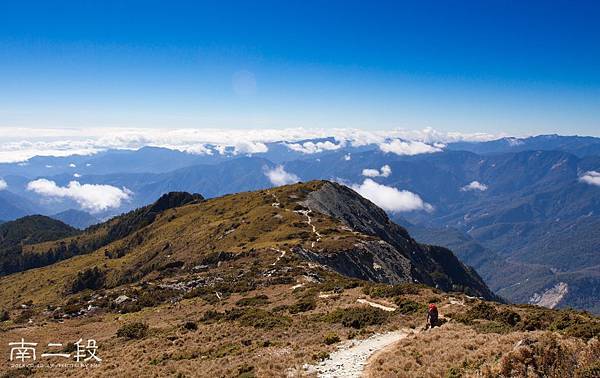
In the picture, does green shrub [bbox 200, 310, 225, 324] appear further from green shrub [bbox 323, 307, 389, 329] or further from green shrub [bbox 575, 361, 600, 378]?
green shrub [bbox 575, 361, 600, 378]

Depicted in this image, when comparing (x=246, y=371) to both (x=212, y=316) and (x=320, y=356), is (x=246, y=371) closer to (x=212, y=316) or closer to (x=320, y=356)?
(x=320, y=356)

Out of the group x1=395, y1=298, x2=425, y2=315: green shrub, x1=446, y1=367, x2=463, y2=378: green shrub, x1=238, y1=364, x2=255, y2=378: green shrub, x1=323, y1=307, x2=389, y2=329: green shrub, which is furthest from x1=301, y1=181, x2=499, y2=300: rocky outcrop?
x1=446, y1=367, x2=463, y2=378: green shrub

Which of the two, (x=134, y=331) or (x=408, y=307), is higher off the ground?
(x=408, y=307)

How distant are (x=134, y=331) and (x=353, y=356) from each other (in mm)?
26938

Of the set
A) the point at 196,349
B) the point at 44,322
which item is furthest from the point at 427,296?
the point at 44,322

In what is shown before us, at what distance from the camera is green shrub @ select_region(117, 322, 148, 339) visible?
4438 cm

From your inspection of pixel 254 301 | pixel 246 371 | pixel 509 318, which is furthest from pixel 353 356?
pixel 254 301

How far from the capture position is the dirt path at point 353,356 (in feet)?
81.4

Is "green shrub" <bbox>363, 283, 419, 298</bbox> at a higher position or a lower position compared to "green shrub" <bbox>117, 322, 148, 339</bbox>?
higher

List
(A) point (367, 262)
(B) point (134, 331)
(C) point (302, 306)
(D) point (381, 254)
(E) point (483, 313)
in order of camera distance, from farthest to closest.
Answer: (D) point (381, 254)
(A) point (367, 262)
(C) point (302, 306)
(B) point (134, 331)
(E) point (483, 313)

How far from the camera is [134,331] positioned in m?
45.1

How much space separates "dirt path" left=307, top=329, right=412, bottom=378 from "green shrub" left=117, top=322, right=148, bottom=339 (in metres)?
23.6

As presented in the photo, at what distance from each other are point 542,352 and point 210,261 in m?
76.0

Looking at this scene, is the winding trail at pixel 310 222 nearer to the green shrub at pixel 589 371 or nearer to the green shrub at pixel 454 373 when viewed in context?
the green shrub at pixel 454 373
